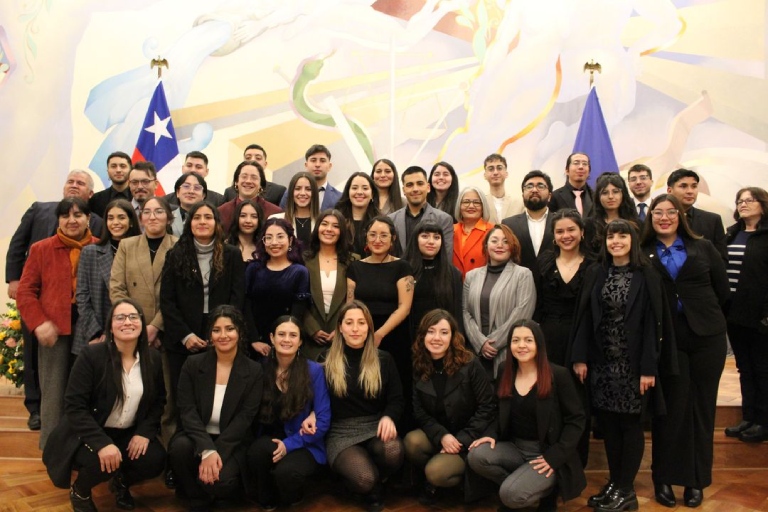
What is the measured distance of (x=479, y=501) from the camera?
10.2 feet

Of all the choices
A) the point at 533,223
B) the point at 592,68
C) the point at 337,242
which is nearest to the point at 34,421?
the point at 337,242

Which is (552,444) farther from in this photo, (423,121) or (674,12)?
(674,12)

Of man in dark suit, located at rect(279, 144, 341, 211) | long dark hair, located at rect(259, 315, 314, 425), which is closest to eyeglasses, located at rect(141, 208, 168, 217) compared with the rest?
long dark hair, located at rect(259, 315, 314, 425)

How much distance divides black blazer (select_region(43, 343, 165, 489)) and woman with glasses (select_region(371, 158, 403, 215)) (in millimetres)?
1652

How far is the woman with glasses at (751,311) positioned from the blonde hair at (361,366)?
2.05m

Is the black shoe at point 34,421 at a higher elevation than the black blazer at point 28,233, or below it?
below

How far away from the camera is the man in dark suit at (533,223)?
3594 millimetres

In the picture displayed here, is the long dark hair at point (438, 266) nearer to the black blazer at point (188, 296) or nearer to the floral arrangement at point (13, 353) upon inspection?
the black blazer at point (188, 296)

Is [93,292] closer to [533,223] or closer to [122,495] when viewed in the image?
[122,495]

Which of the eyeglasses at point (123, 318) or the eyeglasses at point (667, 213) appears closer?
the eyeglasses at point (123, 318)

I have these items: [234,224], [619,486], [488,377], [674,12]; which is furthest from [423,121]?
[619,486]

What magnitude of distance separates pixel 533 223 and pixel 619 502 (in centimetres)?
154

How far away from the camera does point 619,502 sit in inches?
115

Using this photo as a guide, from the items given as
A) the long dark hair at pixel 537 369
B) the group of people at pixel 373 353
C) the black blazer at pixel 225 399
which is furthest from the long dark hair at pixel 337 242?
the long dark hair at pixel 537 369
